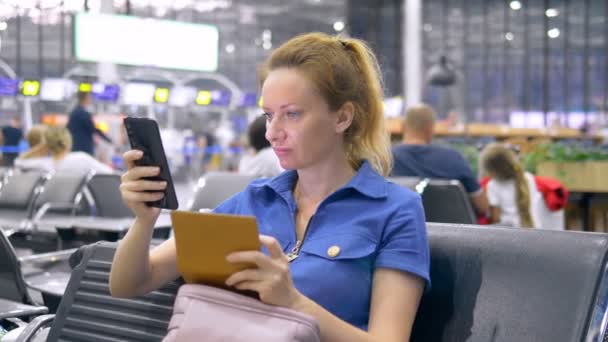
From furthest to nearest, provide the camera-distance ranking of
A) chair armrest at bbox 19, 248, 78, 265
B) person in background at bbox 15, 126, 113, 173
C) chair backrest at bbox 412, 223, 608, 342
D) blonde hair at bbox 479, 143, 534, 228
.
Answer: person in background at bbox 15, 126, 113, 173, blonde hair at bbox 479, 143, 534, 228, chair armrest at bbox 19, 248, 78, 265, chair backrest at bbox 412, 223, 608, 342

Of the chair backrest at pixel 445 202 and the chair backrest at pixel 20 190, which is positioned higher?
the chair backrest at pixel 445 202

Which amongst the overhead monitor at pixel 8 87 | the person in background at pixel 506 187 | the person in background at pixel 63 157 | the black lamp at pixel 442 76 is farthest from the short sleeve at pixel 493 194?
the overhead monitor at pixel 8 87

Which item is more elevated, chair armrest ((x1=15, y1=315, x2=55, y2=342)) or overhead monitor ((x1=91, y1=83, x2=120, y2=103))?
overhead monitor ((x1=91, y1=83, x2=120, y2=103))

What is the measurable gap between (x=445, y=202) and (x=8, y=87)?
38.3 ft

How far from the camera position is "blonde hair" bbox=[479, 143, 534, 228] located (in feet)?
15.7

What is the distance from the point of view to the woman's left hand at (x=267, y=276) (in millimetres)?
1212

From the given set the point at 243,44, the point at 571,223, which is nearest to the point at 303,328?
the point at 571,223

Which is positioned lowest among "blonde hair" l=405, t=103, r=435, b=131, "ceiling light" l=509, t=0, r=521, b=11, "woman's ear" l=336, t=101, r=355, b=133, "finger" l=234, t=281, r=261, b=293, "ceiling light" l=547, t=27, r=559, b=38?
"finger" l=234, t=281, r=261, b=293

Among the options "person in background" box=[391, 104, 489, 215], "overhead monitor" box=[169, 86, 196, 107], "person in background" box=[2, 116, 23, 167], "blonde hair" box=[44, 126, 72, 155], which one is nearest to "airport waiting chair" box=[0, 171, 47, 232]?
"blonde hair" box=[44, 126, 72, 155]

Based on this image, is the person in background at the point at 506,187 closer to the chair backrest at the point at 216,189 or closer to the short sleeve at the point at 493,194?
the short sleeve at the point at 493,194

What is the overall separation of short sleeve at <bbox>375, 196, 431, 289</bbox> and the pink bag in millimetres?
245

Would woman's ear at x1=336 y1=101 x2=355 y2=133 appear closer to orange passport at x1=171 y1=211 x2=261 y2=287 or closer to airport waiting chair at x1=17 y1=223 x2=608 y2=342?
airport waiting chair at x1=17 y1=223 x2=608 y2=342

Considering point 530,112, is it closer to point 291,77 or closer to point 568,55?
point 568,55

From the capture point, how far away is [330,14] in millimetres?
22719
